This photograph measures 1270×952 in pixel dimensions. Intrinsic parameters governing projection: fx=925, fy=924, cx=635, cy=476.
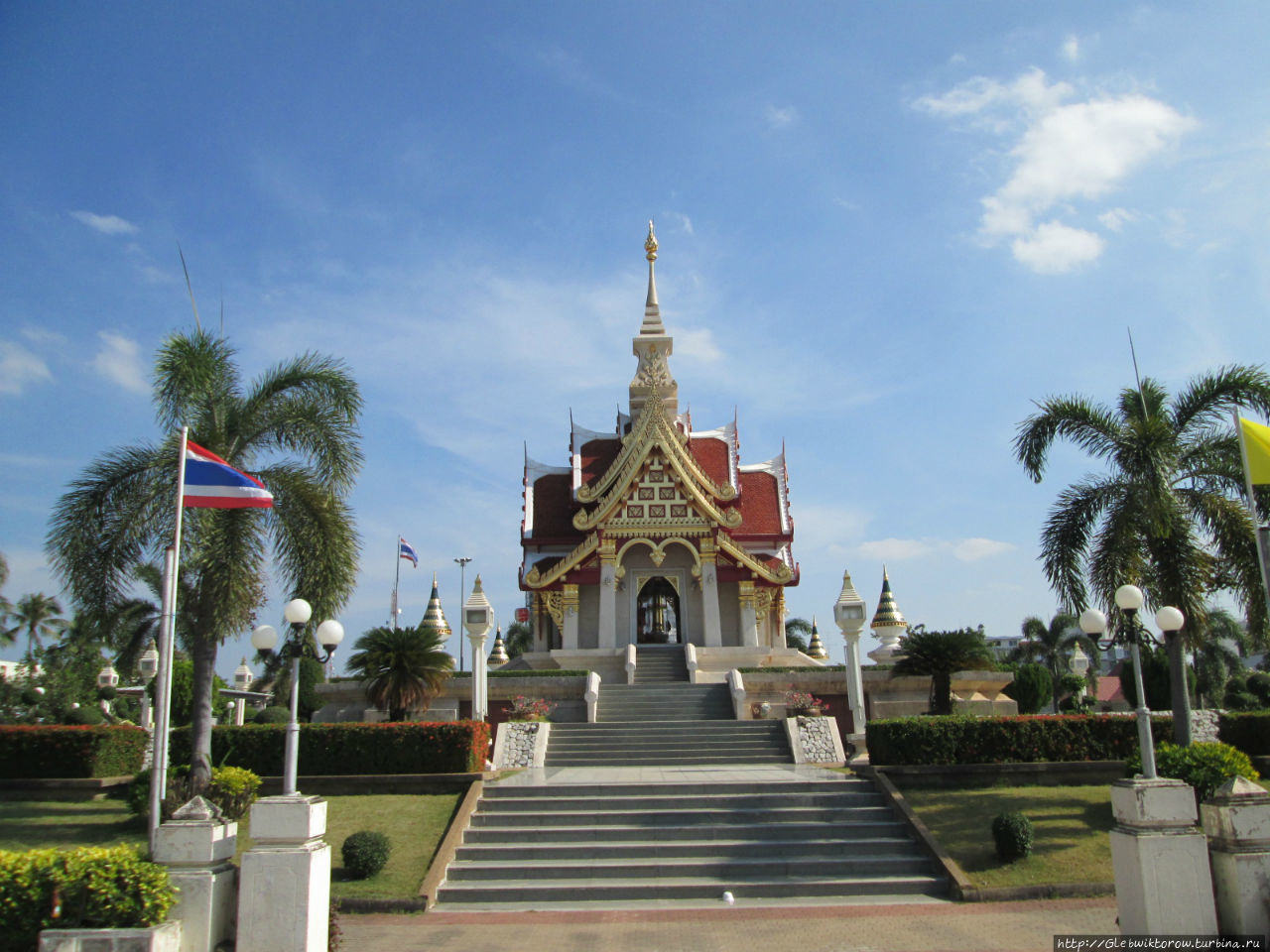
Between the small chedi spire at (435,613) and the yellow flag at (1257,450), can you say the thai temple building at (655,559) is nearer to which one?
the small chedi spire at (435,613)

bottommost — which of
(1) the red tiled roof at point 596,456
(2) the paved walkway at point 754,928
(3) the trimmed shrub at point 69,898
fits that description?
(2) the paved walkway at point 754,928

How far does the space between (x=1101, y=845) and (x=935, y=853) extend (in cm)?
206

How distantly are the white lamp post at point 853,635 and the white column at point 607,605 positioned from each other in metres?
9.07

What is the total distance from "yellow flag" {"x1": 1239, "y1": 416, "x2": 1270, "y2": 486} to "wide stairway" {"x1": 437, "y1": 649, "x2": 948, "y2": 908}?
654 cm

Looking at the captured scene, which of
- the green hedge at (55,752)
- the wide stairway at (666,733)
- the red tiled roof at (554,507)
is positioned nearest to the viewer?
the green hedge at (55,752)

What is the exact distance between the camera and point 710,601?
27906 mm

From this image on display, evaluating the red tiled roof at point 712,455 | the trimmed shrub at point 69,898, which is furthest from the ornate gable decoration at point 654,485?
the trimmed shrub at point 69,898

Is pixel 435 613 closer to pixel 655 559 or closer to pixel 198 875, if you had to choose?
pixel 655 559

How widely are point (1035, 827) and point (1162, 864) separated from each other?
4.43 m

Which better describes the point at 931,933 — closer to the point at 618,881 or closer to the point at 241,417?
the point at 618,881

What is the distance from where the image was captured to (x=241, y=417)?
49.1ft

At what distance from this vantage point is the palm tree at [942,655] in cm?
1844

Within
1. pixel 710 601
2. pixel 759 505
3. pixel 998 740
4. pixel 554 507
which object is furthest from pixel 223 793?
pixel 759 505

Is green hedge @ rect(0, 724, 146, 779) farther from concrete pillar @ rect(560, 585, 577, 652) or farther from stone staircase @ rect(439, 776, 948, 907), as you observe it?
concrete pillar @ rect(560, 585, 577, 652)
